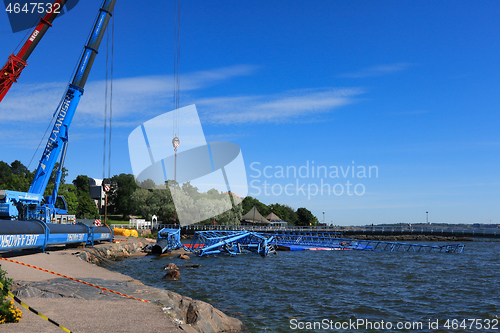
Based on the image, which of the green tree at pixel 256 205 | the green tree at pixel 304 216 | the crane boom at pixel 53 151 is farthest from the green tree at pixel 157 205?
the green tree at pixel 304 216

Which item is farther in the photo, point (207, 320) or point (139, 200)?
point (139, 200)

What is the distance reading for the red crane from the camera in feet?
86.1

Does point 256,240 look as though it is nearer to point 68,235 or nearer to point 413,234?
point 68,235

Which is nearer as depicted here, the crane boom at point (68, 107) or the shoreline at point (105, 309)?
the shoreline at point (105, 309)

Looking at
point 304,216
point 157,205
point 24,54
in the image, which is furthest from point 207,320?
point 304,216

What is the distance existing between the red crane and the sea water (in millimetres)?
16915

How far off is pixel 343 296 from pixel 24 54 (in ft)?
95.8

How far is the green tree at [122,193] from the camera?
142 m

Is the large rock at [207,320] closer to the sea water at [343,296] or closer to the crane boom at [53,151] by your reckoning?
the sea water at [343,296]

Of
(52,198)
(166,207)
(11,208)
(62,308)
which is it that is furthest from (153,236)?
(62,308)

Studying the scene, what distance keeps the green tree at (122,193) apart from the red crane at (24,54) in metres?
118

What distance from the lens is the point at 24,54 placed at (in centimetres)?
2753

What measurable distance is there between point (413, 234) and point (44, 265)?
11713 cm

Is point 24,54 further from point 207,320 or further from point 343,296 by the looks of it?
point 343,296
